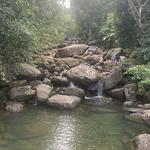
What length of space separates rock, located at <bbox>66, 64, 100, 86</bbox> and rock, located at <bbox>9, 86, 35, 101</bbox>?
2.67 metres

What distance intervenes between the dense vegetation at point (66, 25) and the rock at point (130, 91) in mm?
1219

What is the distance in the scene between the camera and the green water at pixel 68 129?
34.7 ft

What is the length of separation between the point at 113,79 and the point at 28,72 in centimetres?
455

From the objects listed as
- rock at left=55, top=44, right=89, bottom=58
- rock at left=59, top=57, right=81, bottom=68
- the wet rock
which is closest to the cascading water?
rock at left=59, top=57, right=81, bottom=68

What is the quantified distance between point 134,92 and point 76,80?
3.16 meters

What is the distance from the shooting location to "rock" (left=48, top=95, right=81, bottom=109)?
1491 centimetres

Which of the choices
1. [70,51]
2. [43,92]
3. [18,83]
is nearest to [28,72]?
[18,83]

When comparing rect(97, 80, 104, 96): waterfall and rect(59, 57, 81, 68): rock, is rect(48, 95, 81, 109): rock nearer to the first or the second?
rect(97, 80, 104, 96): waterfall

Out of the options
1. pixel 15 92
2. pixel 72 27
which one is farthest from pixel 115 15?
pixel 72 27

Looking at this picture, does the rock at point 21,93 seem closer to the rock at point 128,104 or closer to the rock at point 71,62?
the rock at point 128,104

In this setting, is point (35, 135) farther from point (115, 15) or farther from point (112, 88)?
point (115, 15)

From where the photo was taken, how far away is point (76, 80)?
17344 millimetres

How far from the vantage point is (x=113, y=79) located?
17.4 metres

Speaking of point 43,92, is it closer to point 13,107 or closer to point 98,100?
point 13,107
